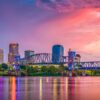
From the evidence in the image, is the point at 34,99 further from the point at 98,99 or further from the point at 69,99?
the point at 98,99

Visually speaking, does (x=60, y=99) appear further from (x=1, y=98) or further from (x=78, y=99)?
(x=1, y=98)

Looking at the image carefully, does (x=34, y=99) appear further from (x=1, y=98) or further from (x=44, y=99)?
(x=1, y=98)

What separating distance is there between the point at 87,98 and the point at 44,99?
5.27 m

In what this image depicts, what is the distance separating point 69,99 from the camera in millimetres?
47719

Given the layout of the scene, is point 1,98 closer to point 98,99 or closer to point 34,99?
point 34,99

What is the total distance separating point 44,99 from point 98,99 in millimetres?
5966

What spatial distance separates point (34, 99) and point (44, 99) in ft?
3.71

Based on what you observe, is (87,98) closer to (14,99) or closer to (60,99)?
(60,99)

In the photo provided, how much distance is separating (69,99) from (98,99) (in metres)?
3.25

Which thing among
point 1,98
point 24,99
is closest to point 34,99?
point 24,99

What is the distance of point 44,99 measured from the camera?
47.3 m

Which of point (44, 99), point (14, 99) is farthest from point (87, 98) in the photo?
point (14, 99)

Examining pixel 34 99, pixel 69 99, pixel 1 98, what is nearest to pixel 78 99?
pixel 69 99

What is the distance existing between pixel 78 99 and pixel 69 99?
1.02 metres
